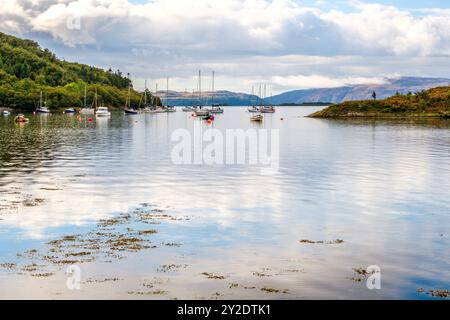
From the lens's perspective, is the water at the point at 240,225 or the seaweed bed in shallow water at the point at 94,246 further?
the seaweed bed in shallow water at the point at 94,246

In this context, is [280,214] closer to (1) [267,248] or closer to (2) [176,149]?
(1) [267,248]

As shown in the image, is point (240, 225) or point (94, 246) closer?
point (94, 246)

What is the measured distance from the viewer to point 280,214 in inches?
1695

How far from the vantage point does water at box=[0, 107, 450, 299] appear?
2678 centimetres

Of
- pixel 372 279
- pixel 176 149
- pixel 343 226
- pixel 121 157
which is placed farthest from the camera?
pixel 176 149

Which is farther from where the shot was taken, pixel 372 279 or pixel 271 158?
pixel 271 158

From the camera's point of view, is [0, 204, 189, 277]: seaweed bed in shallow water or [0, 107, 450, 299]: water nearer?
[0, 107, 450, 299]: water

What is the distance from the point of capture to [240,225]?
3925 centimetres

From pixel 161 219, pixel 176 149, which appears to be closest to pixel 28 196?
pixel 161 219

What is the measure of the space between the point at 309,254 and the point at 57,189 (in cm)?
2808

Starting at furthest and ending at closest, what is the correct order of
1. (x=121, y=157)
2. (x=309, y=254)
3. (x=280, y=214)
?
(x=121, y=157), (x=280, y=214), (x=309, y=254)

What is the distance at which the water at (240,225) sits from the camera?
26.8 metres
